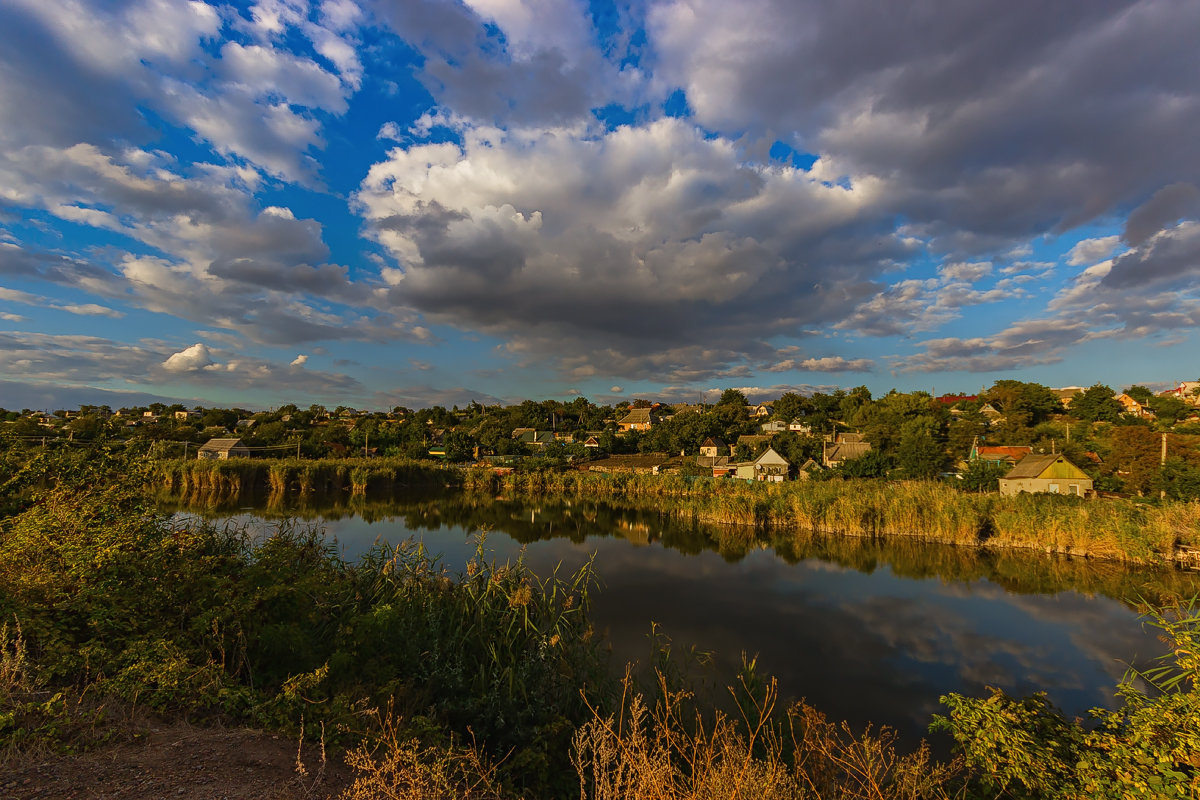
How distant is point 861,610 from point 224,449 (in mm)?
46227

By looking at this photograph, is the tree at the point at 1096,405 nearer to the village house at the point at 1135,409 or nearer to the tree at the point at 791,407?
the village house at the point at 1135,409

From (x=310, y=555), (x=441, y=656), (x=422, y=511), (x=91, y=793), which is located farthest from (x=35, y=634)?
(x=422, y=511)

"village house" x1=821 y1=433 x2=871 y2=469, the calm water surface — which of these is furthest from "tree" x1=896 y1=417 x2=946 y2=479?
the calm water surface

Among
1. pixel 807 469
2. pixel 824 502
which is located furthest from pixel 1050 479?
pixel 807 469

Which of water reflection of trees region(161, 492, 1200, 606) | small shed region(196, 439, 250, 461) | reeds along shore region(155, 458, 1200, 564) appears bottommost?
water reflection of trees region(161, 492, 1200, 606)

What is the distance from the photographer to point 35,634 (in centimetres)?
386

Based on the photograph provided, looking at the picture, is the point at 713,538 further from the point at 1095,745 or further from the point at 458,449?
the point at 458,449

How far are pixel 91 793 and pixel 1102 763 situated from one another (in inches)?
236

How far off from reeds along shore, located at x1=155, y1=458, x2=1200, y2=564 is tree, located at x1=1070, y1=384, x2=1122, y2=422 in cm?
4816

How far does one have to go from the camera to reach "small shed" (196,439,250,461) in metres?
39.1

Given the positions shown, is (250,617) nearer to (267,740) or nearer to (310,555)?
(267,740)

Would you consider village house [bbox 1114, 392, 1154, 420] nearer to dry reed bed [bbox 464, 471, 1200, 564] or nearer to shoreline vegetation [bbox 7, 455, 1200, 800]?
dry reed bed [bbox 464, 471, 1200, 564]

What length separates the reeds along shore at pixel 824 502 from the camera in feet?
49.0

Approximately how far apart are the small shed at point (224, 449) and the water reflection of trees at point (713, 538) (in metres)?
15.2
